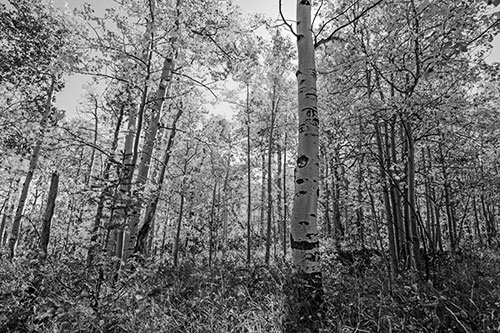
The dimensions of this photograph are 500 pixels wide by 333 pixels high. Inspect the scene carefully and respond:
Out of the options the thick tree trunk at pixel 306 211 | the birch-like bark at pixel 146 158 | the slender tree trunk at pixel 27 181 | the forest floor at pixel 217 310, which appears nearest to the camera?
the forest floor at pixel 217 310

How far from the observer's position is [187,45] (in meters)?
5.27

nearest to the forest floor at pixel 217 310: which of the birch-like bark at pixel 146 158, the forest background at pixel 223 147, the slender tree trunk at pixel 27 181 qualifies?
the forest background at pixel 223 147

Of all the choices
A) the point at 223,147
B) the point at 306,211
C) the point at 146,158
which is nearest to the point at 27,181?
the point at 146,158

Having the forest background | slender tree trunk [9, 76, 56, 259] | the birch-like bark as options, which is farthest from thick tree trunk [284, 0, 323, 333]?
slender tree trunk [9, 76, 56, 259]

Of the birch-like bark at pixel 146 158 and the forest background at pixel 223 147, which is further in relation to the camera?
the birch-like bark at pixel 146 158

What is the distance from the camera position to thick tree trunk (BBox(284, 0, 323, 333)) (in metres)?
2.92

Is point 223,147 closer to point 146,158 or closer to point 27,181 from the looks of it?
point 146,158

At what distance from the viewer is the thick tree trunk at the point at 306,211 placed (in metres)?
2.92

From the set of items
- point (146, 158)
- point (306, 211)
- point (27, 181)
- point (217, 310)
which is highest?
point (27, 181)

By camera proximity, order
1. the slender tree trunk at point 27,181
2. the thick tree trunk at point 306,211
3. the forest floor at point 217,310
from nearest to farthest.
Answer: the forest floor at point 217,310 → the thick tree trunk at point 306,211 → the slender tree trunk at point 27,181

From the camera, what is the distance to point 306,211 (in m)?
3.52

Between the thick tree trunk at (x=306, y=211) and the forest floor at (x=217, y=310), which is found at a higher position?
the thick tree trunk at (x=306, y=211)

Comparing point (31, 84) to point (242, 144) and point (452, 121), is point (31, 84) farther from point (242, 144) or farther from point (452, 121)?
point (452, 121)

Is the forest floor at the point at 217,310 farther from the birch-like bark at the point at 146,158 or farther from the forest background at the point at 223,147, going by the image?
the birch-like bark at the point at 146,158
